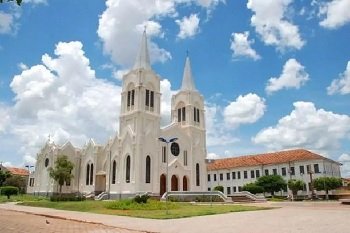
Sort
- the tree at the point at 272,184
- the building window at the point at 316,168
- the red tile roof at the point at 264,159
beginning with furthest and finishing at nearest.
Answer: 1. the red tile roof at the point at 264,159
2. the building window at the point at 316,168
3. the tree at the point at 272,184

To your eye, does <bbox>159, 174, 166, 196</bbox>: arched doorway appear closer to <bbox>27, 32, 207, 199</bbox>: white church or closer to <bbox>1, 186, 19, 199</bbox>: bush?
<bbox>27, 32, 207, 199</bbox>: white church

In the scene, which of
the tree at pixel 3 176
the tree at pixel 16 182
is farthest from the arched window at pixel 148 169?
the tree at pixel 16 182

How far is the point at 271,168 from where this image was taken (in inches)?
2712

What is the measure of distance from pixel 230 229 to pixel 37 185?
171ft

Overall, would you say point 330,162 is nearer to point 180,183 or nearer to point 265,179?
point 265,179

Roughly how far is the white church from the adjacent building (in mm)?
20943

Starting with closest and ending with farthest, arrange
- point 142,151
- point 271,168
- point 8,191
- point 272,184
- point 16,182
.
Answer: point 142,151, point 8,191, point 272,184, point 271,168, point 16,182

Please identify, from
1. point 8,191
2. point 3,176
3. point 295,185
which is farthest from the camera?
point 3,176

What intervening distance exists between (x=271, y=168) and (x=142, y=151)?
3489cm

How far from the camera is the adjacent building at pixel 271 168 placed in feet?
205

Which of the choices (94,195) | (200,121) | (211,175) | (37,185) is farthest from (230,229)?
(211,175)

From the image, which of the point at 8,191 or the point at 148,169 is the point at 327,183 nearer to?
the point at 148,169

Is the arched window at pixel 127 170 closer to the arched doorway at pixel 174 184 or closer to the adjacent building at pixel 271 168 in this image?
the arched doorway at pixel 174 184

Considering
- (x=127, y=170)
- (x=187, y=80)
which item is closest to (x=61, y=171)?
(x=127, y=170)
